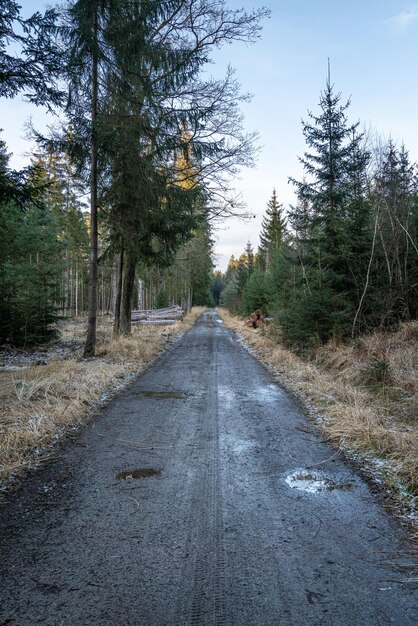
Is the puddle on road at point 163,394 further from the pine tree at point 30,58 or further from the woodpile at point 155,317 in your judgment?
the woodpile at point 155,317

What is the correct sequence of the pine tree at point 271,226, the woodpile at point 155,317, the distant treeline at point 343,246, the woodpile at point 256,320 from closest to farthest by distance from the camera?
the distant treeline at point 343,246 → the woodpile at point 256,320 → the woodpile at point 155,317 → the pine tree at point 271,226

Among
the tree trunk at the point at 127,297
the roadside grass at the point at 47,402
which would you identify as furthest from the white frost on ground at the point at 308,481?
the tree trunk at the point at 127,297

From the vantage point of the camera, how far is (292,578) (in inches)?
103

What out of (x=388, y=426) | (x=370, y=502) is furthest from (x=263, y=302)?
(x=370, y=502)

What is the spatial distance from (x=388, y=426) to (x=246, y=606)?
160 inches

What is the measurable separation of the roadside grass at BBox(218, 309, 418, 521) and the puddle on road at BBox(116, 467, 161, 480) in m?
2.43

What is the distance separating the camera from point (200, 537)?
3.09m

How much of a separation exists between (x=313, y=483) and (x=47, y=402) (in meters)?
4.23

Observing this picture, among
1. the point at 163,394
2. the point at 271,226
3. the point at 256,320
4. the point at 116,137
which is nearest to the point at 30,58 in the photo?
the point at 116,137

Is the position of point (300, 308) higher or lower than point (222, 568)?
higher

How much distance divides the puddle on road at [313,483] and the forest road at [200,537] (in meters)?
0.02

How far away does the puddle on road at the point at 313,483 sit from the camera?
13.2ft

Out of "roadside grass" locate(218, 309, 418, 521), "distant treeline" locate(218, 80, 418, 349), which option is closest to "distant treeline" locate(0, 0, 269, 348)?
"distant treeline" locate(218, 80, 418, 349)

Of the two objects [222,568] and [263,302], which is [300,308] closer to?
[222,568]
